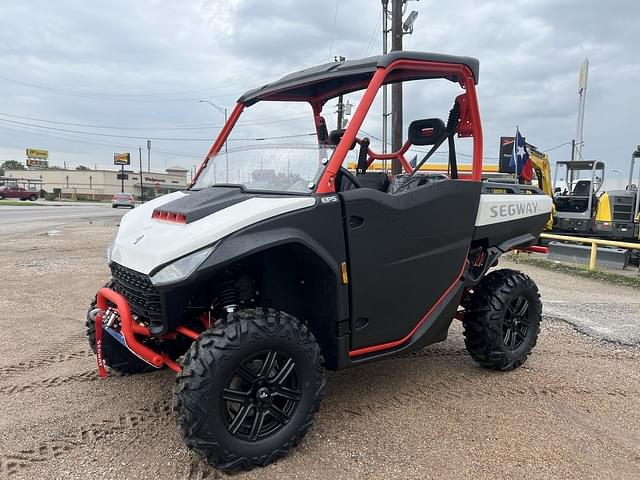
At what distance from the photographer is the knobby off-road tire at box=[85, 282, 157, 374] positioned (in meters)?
3.61

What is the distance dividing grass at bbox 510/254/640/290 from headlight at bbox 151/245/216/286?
7955 mm

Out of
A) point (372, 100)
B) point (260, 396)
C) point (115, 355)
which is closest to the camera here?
point (260, 396)

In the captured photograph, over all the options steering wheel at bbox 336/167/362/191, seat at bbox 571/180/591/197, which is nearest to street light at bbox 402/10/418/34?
seat at bbox 571/180/591/197

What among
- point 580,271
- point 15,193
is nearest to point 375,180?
point 580,271

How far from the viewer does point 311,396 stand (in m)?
2.73

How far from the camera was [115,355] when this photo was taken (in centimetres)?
368

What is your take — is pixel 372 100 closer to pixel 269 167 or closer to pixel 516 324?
pixel 269 167

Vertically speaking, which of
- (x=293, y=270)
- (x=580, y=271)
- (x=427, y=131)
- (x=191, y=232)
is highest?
(x=427, y=131)

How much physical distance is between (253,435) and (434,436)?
111 cm

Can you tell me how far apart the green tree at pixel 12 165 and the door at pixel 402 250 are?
122 m

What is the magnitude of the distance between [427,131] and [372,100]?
106cm

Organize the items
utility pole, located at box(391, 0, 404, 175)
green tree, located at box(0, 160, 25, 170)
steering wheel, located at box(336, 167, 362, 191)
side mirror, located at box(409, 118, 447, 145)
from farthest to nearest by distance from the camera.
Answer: green tree, located at box(0, 160, 25, 170)
utility pole, located at box(391, 0, 404, 175)
side mirror, located at box(409, 118, 447, 145)
steering wheel, located at box(336, 167, 362, 191)

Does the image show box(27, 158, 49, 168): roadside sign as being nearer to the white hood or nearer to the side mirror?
the side mirror

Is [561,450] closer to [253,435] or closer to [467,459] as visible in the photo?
[467,459]
